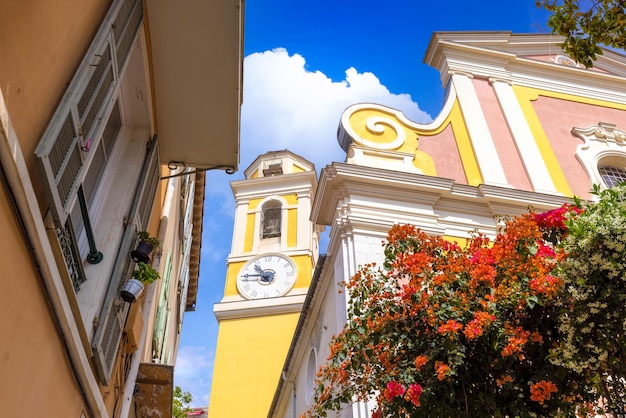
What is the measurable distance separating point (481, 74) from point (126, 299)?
457 inches

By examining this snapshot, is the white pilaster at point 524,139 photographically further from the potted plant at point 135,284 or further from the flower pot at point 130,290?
the flower pot at point 130,290

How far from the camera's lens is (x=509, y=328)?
4.50 meters

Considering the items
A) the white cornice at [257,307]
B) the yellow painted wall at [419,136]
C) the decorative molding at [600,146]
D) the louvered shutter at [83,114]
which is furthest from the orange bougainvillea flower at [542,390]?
the white cornice at [257,307]

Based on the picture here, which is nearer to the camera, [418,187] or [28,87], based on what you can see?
[28,87]

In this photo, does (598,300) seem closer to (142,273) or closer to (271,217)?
(142,273)

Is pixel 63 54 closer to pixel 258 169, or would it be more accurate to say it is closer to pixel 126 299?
pixel 126 299

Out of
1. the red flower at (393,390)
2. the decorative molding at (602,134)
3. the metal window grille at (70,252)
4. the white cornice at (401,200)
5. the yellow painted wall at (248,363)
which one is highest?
the decorative molding at (602,134)

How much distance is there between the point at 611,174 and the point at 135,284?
11639 millimetres

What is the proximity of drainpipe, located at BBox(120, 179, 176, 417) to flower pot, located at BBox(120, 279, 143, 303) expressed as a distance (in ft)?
3.69

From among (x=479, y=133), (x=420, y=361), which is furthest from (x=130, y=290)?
(x=479, y=133)

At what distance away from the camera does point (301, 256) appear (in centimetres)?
2081

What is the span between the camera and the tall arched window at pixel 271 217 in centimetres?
2258

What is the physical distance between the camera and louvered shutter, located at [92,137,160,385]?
3914 millimetres

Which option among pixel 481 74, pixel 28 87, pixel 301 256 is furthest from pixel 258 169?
pixel 28 87
